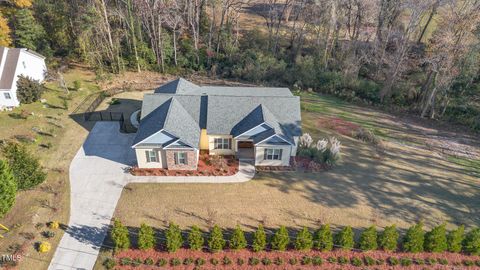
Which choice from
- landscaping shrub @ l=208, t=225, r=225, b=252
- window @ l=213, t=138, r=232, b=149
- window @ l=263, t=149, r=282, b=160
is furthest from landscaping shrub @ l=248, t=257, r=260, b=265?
window @ l=213, t=138, r=232, b=149

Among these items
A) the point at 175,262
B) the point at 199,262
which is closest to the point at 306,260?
the point at 199,262

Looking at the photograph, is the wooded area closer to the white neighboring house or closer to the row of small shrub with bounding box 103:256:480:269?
the white neighboring house

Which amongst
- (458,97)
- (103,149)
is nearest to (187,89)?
(103,149)

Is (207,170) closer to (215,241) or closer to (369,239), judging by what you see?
(215,241)

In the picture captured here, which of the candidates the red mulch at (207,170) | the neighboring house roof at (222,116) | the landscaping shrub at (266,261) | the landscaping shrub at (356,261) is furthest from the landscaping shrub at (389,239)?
the red mulch at (207,170)

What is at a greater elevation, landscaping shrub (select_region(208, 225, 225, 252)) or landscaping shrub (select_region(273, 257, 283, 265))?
landscaping shrub (select_region(208, 225, 225, 252))
